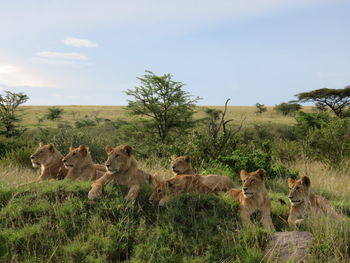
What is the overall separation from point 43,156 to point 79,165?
0.85 metres

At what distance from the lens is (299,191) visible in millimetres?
5930

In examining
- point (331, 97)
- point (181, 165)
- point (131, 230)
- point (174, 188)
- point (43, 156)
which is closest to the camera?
point (131, 230)

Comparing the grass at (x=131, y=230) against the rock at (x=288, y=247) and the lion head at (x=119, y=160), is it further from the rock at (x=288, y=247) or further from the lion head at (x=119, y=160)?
the lion head at (x=119, y=160)

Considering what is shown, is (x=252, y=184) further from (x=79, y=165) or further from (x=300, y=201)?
(x=79, y=165)

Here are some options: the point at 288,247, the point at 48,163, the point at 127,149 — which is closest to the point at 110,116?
the point at 48,163

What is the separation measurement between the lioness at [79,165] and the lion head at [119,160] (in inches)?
41.2

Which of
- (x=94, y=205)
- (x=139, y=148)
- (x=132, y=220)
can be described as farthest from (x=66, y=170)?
(x=139, y=148)

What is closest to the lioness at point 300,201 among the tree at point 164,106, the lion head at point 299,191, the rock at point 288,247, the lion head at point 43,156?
the lion head at point 299,191

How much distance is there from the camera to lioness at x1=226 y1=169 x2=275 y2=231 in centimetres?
567

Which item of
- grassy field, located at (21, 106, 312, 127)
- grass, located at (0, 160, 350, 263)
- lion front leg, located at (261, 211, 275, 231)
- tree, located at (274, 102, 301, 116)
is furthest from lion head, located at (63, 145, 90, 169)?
tree, located at (274, 102, 301, 116)

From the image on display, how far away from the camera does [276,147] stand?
18.1m

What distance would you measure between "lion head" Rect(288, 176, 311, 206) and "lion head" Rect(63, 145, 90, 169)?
3.49 metres

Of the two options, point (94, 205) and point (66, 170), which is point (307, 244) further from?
point (66, 170)

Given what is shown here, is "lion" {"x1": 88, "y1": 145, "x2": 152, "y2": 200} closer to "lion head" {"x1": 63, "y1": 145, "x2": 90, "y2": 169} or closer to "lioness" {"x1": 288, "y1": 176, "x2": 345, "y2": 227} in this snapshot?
"lion head" {"x1": 63, "y1": 145, "x2": 90, "y2": 169}
